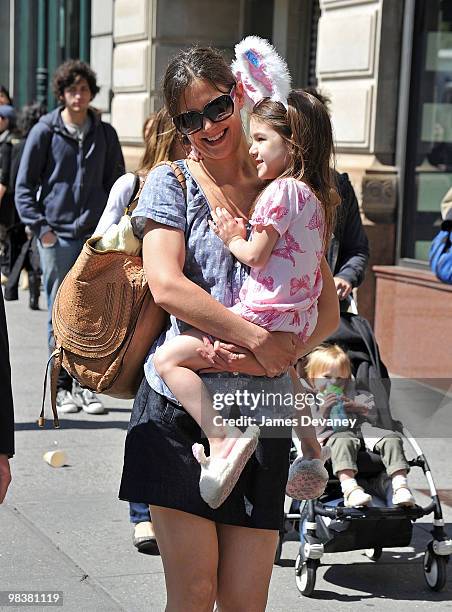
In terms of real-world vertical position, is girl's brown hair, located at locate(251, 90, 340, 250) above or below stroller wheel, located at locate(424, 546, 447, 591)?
above

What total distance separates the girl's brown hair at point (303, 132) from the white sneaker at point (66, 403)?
15.8 ft

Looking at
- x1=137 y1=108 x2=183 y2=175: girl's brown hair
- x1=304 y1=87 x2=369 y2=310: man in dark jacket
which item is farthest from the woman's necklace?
x1=304 y1=87 x2=369 y2=310: man in dark jacket

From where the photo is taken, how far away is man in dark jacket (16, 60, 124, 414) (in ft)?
25.6

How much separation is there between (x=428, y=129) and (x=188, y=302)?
682cm

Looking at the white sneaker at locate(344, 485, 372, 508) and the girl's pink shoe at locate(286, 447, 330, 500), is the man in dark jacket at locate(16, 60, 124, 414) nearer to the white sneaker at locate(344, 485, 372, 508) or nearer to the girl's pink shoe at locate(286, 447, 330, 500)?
the white sneaker at locate(344, 485, 372, 508)

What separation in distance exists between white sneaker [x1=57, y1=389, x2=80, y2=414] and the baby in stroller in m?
3.03

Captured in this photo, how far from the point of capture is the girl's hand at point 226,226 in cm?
313

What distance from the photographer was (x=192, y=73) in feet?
10.4

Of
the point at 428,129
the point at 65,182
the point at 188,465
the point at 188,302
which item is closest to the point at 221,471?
the point at 188,465

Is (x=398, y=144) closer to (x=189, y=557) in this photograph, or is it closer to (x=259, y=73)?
(x=259, y=73)

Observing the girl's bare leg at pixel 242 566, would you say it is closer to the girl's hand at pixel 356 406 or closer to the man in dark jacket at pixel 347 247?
the girl's hand at pixel 356 406

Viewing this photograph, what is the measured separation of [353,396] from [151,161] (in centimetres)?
136

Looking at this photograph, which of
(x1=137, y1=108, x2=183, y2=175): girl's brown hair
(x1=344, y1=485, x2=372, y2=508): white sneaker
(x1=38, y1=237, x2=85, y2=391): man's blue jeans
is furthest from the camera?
(x1=38, y1=237, x2=85, y2=391): man's blue jeans

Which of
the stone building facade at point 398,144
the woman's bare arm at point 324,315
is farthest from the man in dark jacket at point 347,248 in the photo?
the stone building facade at point 398,144
